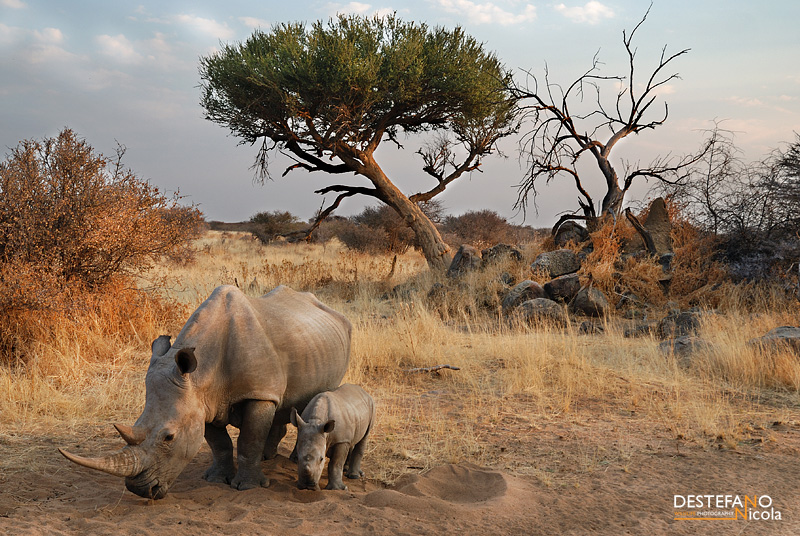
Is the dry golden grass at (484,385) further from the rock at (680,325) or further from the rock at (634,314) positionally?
the rock at (634,314)

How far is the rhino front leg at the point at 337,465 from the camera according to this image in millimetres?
4078

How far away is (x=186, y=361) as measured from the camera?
3527 mm

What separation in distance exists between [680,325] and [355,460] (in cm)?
751

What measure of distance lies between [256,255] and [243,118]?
1031cm

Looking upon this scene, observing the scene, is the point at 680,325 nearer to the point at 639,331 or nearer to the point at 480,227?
the point at 639,331

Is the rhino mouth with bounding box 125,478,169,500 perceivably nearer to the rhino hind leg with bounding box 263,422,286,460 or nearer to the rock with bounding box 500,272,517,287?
the rhino hind leg with bounding box 263,422,286,460

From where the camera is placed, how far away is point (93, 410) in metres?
5.90

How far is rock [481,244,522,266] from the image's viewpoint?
49.2 ft

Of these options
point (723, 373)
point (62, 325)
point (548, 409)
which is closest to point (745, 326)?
point (723, 373)

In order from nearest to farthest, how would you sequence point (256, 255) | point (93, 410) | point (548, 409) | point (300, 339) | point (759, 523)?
1. point (759, 523)
2. point (300, 339)
3. point (93, 410)
4. point (548, 409)
5. point (256, 255)

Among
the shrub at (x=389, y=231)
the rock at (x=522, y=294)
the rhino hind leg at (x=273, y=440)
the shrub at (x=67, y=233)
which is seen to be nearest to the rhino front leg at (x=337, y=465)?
the rhino hind leg at (x=273, y=440)

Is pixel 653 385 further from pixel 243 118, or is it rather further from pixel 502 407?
pixel 243 118

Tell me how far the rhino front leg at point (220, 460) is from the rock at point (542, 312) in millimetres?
7455

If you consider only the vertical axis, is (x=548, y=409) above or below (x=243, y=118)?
below
